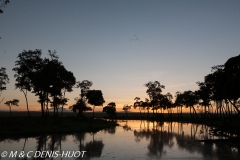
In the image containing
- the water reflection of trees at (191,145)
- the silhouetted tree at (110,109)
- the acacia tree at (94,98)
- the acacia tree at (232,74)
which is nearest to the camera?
the water reflection of trees at (191,145)

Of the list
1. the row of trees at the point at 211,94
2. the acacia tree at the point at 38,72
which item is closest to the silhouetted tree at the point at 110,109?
the row of trees at the point at 211,94

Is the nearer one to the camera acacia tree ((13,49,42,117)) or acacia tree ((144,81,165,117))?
acacia tree ((13,49,42,117))

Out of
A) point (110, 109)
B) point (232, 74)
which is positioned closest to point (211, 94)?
point (232, 74)

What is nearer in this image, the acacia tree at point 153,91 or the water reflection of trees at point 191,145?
the water reflection of trees at point 191,145

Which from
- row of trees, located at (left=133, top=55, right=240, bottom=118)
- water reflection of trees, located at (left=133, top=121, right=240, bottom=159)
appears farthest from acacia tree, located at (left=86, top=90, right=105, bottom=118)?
water reflection of trees, located at (left=133, top=121, right=240, bottom=159)

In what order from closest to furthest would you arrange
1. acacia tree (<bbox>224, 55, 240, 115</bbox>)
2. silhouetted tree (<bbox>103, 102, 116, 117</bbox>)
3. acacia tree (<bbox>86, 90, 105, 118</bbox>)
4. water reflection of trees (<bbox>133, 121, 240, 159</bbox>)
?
water reflection of trees (<bbox>133, 121, 240, 159</bbox>)
acacia tree (<bbox>224, 55, 240, 115</bbox>)
acacia tree (<bbox>86, 90, 105, 118</bbox>)
silhouetted tree (<bbox>103, 102, 116, 117</bbox>)

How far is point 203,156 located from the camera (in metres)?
18.9

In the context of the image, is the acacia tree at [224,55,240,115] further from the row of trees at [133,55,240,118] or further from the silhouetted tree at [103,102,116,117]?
the silhouetted tree at [103,102,116,117]

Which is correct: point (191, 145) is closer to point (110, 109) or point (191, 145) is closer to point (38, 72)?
point (38, 72)

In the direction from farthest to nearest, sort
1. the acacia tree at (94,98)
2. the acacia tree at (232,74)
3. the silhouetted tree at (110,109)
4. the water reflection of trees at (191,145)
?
the silhouetted tree at (110,109), the acacia tree at (94,98), the acacia tree at (232,74), the water reflection of trees at (191,145)

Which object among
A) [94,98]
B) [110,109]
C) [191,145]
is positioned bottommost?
[191,145]

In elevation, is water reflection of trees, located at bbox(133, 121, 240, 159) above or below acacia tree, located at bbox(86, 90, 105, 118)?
below

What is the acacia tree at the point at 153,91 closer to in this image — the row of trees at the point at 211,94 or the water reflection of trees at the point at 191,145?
the row of trees at the point at 211,94

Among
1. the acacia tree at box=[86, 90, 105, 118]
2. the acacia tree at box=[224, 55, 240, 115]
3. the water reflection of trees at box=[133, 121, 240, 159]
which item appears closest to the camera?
the water reflection of trees at box=[133, 121, 240, 159]
